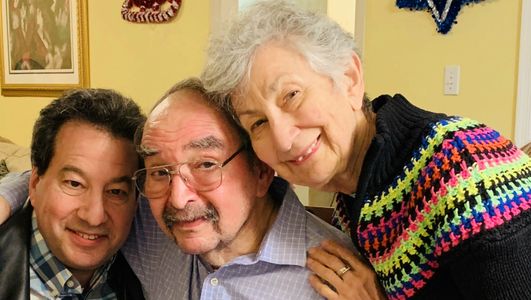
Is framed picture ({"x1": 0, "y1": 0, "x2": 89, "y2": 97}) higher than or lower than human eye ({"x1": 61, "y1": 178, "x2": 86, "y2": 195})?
higher

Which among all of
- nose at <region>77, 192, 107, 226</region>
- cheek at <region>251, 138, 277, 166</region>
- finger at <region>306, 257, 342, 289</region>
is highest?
cheek at <region>251, 138, 277, 166</region>

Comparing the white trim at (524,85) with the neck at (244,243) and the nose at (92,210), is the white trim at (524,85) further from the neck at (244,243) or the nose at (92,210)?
the nose at (92,210)

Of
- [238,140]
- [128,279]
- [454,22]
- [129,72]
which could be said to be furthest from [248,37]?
[129,72]

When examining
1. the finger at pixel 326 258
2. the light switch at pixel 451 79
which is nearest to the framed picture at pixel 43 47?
the light switch at pixel 451 79

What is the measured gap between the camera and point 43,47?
3930 mm

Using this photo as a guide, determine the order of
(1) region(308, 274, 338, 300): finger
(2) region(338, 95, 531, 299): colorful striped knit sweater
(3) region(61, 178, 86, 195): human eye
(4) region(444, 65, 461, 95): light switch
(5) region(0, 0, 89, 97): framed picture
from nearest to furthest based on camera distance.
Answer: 1. (2) region(338, 95, 531, 299): colorful striped knit sweater
2. (1) region(308, 274, 338, 300): finger
3. (3) region(61, 178, 86, 195): human eye
4. (4) region(444, 65, 461, 95): light switch
5. (5) region(0, 0, 89, 97): framed picture

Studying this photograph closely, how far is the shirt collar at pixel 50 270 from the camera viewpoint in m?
1.37

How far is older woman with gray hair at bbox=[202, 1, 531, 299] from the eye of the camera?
3.05 ft

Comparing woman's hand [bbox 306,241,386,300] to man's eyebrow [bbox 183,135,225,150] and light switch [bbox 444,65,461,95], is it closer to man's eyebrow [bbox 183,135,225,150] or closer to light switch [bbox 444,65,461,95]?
man's eyebrow [bbox 183,135,225,150]

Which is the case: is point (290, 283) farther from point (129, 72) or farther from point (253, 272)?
point (129, 72)

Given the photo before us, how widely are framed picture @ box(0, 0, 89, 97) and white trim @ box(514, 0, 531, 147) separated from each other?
271cm

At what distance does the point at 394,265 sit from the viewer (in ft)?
3.53

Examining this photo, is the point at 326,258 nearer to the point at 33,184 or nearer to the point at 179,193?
the point at 179,193

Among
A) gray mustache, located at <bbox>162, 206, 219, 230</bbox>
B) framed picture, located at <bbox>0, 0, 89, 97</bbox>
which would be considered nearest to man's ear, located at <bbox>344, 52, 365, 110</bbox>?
gray mustache, located at <bbox>162, 206, 219, 230</bbox>
